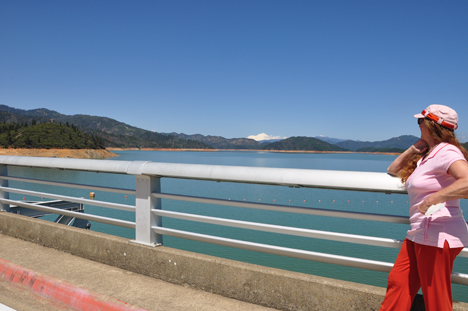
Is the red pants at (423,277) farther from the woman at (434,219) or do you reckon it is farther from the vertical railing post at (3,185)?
the vertical railing post at (3,185)

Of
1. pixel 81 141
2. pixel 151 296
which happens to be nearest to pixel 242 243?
pixel 151 296

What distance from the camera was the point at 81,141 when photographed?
10162 centimetres

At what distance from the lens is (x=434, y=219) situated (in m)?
1.89

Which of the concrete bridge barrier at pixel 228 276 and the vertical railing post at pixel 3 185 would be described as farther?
the vertical railing post at pixel 3 185

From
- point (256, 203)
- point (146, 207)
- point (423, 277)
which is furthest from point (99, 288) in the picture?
point (423, 277)

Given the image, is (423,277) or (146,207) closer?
(423,277)

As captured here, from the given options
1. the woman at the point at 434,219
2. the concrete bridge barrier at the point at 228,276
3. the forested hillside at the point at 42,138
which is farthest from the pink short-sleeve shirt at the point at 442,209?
the forested hillside at the point at 42,138

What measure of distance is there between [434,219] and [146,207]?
2.46 metres

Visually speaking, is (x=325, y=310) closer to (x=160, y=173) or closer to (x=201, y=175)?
(x=201, y=175)

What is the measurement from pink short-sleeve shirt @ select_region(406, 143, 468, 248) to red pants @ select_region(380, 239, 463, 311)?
0.16 ft

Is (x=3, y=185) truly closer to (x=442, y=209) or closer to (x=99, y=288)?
(x=99, y=288)

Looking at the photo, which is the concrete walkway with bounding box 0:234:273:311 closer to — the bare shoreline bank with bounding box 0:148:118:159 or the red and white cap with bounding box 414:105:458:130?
the red and white cap with bounding box 414:105:458:130

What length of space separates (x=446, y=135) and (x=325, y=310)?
1511 mm

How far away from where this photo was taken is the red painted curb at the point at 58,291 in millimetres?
2816
